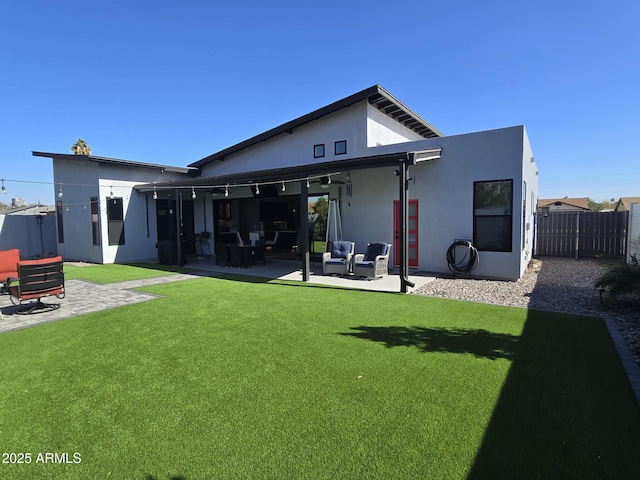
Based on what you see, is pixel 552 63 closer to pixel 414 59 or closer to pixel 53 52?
pixel 414 59

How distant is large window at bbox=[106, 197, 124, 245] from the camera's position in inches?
529

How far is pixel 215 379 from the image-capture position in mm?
3535

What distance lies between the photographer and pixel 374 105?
1183 cm

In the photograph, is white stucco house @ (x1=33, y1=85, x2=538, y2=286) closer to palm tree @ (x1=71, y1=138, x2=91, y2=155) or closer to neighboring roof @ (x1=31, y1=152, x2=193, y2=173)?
neighboring roof @ (x1=31, y1=152, x2=193, y2=173)

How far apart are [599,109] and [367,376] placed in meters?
13.3

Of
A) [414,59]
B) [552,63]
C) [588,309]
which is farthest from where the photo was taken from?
[414,59]

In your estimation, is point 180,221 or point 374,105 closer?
point 374,105

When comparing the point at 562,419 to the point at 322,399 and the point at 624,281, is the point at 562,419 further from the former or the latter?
the point at 624,281

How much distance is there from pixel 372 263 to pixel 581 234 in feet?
35.1

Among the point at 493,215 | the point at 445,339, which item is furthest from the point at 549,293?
the point at 445,339

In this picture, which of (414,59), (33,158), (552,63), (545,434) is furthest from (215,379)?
(33,158)

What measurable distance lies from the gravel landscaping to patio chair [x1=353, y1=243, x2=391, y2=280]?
4.60 ft

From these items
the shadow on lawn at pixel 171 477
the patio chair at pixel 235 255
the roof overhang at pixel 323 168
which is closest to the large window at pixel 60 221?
the roof overhang at pixel 323 168

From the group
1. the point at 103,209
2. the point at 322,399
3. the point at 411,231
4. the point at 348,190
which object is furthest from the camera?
the point at 103,209
